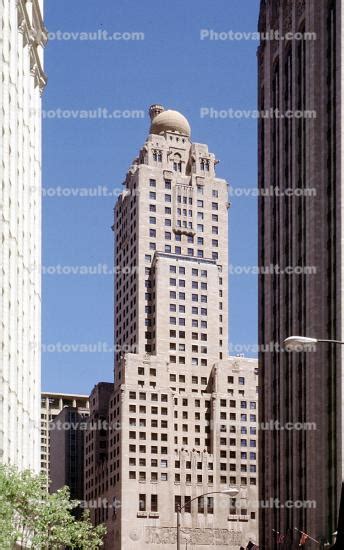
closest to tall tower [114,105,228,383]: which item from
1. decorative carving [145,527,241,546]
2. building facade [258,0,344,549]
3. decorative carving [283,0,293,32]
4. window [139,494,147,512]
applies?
window [139,494,147,512]

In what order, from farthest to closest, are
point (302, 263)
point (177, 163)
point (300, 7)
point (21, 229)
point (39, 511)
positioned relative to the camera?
point (177, 163) < point (300, 7) < point (302, 263) < point (21, 229) < point (39, 511)

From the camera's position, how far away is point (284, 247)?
112 meters

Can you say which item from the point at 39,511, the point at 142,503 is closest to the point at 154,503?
the point at 142,503

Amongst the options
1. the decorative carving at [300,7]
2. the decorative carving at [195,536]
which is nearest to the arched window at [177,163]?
the decorative carving at [195,536]

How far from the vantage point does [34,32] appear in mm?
78688

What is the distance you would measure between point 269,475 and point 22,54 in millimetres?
53245

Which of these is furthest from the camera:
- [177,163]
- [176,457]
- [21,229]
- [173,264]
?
[177,163]

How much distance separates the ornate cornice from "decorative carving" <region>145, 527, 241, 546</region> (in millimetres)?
103441

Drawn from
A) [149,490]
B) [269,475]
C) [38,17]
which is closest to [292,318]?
[269,475]

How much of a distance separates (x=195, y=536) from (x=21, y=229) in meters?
114

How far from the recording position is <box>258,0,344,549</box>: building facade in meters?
98.4

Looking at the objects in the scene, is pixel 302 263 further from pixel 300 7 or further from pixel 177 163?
pixel 177 163

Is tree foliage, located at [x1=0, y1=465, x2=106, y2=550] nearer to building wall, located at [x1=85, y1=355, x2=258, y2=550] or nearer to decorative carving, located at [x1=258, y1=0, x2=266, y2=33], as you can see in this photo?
decorative carving, located at [x1=258, y1=0, x2=266, y2=33]

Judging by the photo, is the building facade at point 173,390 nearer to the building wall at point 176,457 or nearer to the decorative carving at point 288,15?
the building wall at point 176,457
